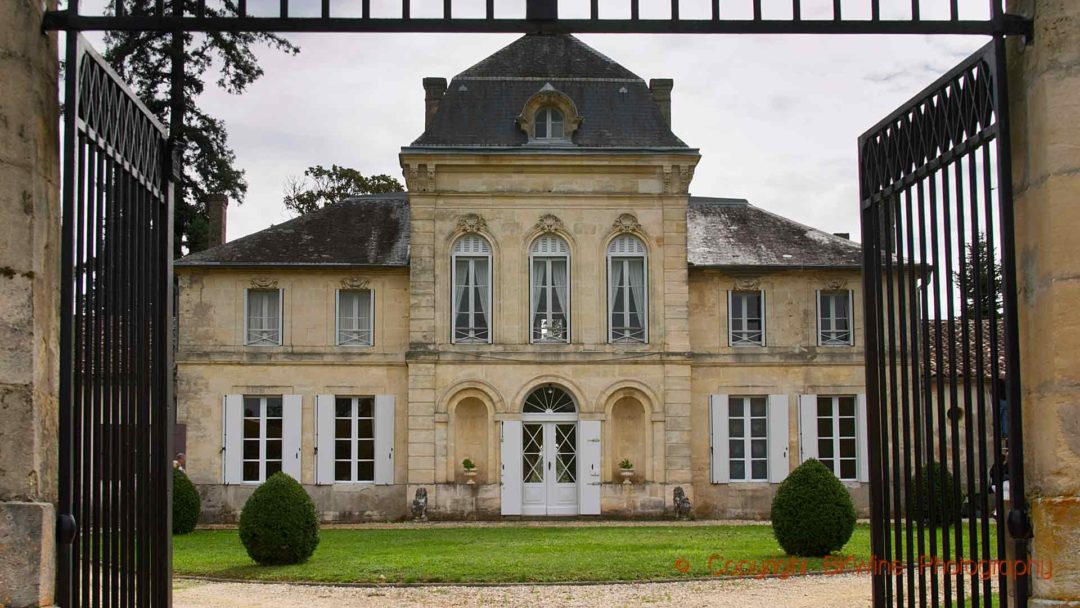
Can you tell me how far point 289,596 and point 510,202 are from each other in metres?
13.2

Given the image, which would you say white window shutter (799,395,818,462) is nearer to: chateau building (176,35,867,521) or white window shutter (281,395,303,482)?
chateau building (176,35,867,521)

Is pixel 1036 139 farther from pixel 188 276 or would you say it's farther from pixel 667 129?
pixel 188 276

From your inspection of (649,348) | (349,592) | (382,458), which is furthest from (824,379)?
(349,592)

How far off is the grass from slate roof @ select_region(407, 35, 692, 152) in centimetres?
775

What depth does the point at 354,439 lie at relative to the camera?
24.5 m

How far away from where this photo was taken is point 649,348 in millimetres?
24250

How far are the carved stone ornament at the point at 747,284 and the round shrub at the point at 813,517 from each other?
10.1m

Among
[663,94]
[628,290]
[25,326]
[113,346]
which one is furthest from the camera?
[663,94]

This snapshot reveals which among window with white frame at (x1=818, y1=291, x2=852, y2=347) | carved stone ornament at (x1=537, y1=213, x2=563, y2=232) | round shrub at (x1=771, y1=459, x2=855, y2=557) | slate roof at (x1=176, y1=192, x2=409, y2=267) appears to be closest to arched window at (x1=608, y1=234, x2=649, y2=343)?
carved stone ornament at (x1=537, y1=213, x2=563, y2=232)

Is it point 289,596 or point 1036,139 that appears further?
point 289,596

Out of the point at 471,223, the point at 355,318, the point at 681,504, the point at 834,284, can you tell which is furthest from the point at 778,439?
the point at 355,318

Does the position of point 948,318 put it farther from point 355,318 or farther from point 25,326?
point 355,318

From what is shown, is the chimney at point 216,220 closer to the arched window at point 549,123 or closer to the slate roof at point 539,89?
the slate roof at point 539,89

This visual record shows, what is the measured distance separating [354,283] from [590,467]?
5831 millimetres
